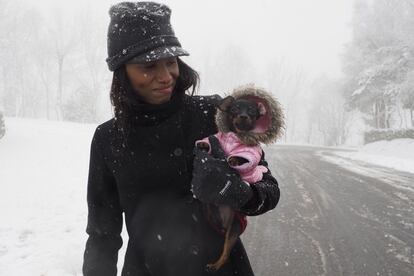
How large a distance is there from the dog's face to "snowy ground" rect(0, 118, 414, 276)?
328cm

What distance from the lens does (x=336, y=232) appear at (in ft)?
19.6

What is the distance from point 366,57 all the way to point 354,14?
378 cm

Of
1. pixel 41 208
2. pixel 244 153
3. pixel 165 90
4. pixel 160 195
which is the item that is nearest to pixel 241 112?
pixel 244 153

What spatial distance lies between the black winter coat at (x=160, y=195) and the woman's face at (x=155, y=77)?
2.7 inches

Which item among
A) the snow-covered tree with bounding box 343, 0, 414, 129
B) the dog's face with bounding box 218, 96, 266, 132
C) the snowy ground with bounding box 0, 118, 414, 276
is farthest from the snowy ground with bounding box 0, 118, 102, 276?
the snow-covered tree with bounding box 343, 0, 414, 129

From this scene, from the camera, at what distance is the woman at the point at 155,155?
1.74m

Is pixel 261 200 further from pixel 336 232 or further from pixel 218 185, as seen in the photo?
pixel 336 232

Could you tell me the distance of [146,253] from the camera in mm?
1853

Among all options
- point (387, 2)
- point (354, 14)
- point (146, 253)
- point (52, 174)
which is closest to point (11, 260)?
point (146, 253)

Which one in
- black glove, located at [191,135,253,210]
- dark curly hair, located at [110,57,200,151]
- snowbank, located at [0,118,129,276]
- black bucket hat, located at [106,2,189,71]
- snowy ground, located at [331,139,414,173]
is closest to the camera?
black glove, located at [191,135,253,210]

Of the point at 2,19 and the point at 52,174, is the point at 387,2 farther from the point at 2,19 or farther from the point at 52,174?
the point at 2,19

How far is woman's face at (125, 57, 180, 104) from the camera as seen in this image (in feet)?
5.79

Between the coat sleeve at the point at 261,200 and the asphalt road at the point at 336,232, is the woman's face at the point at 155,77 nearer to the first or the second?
the coat sleeve at the point at 261,200

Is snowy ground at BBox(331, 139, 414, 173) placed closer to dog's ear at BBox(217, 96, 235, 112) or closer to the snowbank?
the snowbank
